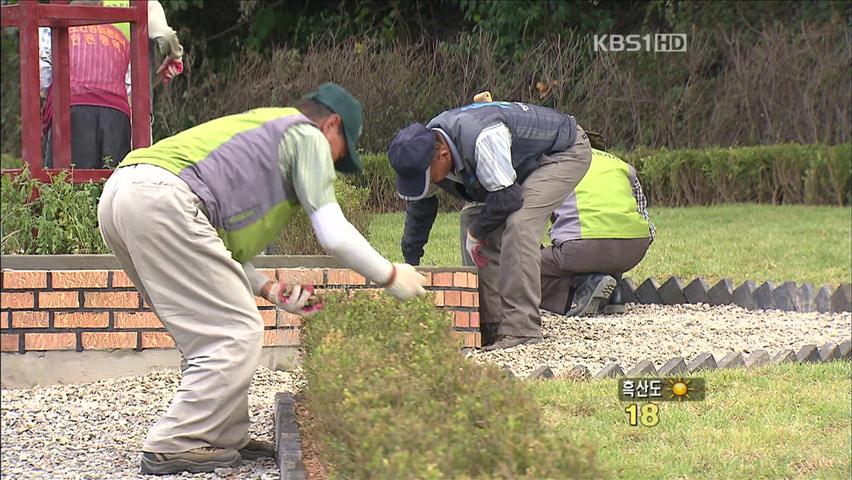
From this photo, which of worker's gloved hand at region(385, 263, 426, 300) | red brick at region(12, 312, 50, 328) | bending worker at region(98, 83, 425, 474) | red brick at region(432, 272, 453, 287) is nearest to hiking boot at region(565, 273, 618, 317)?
red brick at region(432, 272, 453, 287)

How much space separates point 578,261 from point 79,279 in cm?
288

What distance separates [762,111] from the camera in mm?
11445

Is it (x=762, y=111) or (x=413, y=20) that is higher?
(x=413, y=20)

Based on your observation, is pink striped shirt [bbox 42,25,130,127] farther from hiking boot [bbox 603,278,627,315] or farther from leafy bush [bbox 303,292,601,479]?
leafy bush [bbox 303,292,601,479]

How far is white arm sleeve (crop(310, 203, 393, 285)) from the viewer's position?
12.9ft

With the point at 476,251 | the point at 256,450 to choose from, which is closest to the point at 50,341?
the point at 256,450

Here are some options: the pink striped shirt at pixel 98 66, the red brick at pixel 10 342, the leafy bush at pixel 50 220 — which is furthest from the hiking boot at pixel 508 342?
the pink striped shirt at pixel 98 66

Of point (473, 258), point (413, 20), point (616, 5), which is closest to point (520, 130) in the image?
point (473, 258)

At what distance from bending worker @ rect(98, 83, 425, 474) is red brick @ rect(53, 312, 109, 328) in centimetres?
154

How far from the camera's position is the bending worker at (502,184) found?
6.03 meters

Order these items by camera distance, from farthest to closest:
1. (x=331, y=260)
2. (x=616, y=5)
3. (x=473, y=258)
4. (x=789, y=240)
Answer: (x=616, y=5)
(x=789, y=240)
(x=473, y=258)
(x=331, y=260)

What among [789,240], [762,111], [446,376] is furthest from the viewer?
[762,111]

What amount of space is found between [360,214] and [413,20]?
4704mm

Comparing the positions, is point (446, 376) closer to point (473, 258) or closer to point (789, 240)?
point (473, 258)
